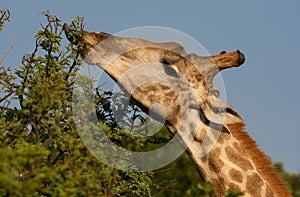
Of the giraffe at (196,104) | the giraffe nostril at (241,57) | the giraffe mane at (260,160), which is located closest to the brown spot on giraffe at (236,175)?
the giraffe at (196,104)

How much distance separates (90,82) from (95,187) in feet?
9.67

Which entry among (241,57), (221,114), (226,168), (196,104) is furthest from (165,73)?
(226,168)

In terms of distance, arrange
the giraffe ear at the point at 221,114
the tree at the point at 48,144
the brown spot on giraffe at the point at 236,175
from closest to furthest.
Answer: the tree at the point at 48,144 → the giraffe ear at the point at 221,114 → the brown spot on giraffe at the point at 236,175

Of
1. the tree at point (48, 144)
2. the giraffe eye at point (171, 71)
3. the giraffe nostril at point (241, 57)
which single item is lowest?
the tree at point (48, 144)

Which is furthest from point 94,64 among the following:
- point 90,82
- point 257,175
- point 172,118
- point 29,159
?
point 29,159

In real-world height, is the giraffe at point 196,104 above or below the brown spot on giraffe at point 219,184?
above

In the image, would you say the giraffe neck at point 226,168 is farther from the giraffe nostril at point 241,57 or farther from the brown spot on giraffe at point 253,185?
the giraffe nostril at point 241,57

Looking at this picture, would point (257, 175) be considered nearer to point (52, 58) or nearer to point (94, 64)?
point (94, 64)

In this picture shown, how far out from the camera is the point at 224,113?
8625 millimetres

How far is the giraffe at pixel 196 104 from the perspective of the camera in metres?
8.68

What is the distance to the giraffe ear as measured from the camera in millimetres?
8594

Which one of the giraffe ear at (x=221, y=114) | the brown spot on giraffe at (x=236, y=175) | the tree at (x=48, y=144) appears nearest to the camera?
the tree at (x=48, y=144)

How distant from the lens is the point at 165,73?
8789mm

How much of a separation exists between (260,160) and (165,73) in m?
1.83
